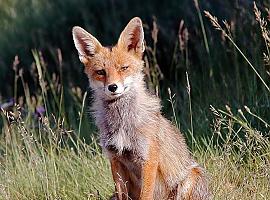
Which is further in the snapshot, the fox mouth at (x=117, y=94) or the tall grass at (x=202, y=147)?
the tall grass at (x=202, y=147)

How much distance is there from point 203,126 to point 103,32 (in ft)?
16.5

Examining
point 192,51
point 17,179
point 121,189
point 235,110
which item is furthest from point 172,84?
point 121,189

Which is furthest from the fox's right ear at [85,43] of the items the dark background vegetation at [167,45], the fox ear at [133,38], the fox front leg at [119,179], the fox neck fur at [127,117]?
the dark background vegetation at [167,45]

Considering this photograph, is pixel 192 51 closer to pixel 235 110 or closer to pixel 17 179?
pixel 235 110

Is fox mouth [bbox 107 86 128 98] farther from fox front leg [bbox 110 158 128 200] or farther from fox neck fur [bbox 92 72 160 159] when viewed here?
fox front leg [bbox 110 158 128 200]

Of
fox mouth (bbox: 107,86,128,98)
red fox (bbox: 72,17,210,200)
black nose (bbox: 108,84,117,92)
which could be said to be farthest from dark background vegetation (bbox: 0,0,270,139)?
black nose (bbox: 108,84,117,92)

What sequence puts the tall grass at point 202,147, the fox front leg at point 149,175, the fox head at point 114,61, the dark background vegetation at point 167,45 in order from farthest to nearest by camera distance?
1. the dark background vegetation at point 167,45
2. the tall grass at point 202,147
3. the fox head at point 114,61
4. the fox front leg at point 149,175

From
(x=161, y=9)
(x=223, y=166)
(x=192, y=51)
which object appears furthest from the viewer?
(x=161, y=9)

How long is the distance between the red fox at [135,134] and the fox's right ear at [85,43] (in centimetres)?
1

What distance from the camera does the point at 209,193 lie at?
16.9 feet

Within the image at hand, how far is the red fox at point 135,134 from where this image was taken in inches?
197

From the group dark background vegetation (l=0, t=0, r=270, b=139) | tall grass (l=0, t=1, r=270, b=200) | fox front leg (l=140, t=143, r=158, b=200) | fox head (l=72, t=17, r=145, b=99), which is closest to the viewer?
fox front leg (l=140, t=143, r=158, b=200)

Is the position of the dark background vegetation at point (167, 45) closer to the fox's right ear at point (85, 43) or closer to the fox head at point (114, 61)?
the fox head at point (114, 61)

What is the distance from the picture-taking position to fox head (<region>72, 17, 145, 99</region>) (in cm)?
504
